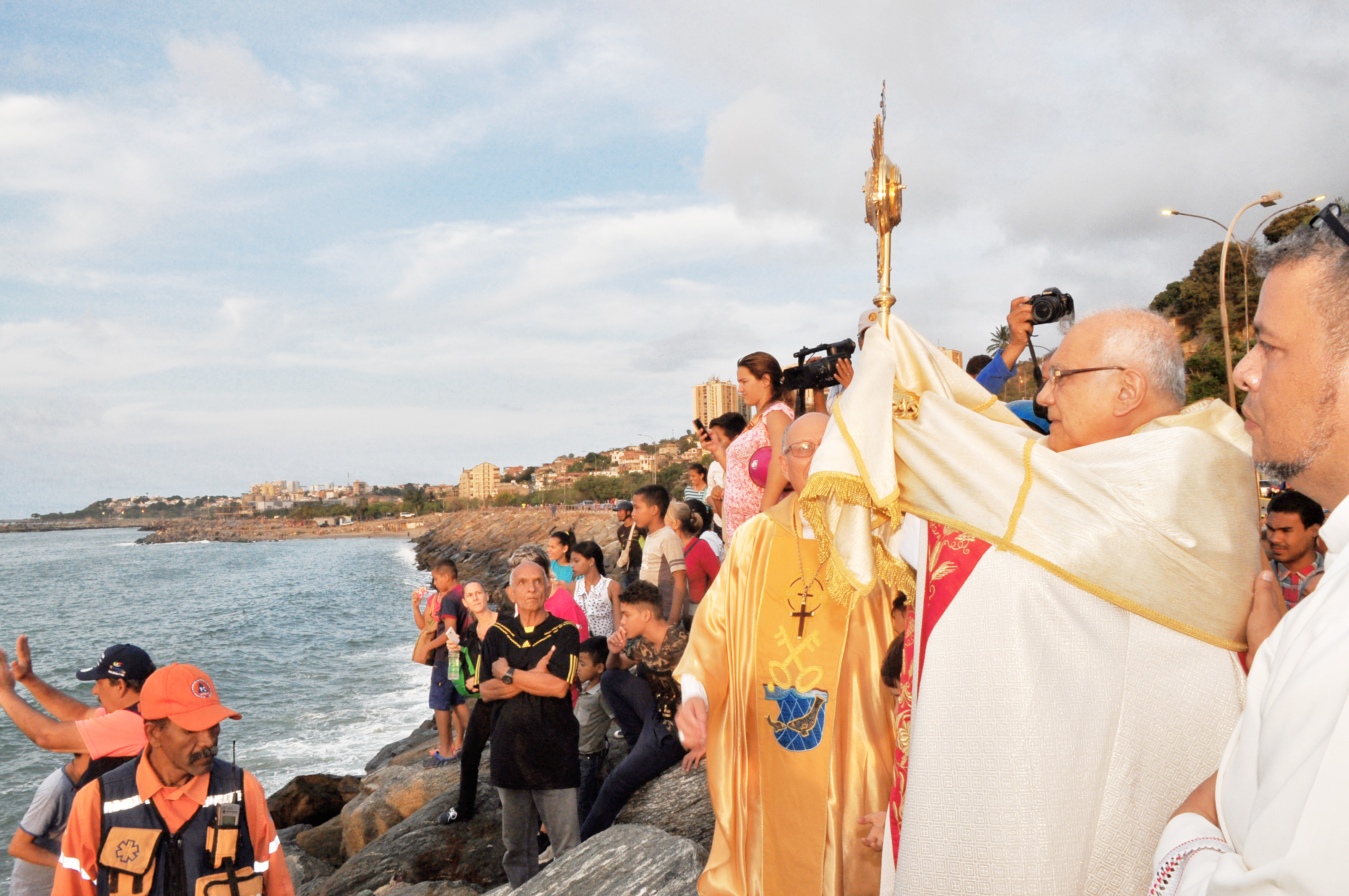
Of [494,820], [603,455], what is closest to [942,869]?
[494,820]

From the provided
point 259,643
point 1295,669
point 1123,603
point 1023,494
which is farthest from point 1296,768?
point 259,643

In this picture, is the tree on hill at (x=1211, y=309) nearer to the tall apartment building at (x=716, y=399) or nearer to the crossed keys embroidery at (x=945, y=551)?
the tall apartment building at (x=716, y=399)

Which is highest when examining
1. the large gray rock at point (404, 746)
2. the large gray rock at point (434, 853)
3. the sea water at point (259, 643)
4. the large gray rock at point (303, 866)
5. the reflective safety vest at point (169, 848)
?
the reflective safety vest at point (169, 848)

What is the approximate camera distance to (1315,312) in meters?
1.35

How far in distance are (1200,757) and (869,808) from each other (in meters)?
1.31

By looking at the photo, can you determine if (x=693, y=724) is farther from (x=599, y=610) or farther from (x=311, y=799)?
(x=311, y=799)

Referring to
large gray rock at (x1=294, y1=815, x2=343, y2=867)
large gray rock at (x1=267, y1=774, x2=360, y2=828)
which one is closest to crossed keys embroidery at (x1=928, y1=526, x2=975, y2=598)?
large gray rock at (x1=294, y1=815, x2=343, y2=867)

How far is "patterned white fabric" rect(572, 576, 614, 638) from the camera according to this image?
24.8 ft

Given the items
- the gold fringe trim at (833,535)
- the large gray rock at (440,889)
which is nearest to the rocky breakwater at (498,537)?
the large gray rock at (440,889)

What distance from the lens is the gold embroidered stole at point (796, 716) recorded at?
2943 mm

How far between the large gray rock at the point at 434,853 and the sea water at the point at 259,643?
6.84 m

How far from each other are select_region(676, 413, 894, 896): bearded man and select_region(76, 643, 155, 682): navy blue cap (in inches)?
116

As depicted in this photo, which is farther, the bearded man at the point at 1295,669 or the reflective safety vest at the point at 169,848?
the reflective safety vest at the point at 169,848

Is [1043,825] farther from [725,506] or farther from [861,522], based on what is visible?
[725,506]
